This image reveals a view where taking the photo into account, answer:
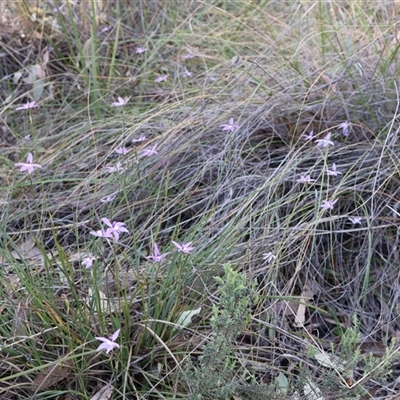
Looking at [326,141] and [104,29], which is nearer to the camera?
[326,141]

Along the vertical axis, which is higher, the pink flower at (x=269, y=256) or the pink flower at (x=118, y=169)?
the pink flower at (x=118, y=169)

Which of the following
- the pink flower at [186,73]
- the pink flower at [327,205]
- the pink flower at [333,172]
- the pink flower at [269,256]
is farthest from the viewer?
the pink flower at [186,73]

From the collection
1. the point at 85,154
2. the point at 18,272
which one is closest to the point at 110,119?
the point at 85,154

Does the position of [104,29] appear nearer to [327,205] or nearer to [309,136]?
[309,136]

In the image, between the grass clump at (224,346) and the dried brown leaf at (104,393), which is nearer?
the grass clump at (224,346)

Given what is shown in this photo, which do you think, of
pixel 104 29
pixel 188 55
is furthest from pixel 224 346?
pixel 104 29

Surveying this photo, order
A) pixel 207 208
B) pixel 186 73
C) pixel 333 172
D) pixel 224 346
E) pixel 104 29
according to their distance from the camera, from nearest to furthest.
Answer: pixel 224 346 < pixel 333 172 < pixel 207 208 < pixel 186 73 < pixel 104 29

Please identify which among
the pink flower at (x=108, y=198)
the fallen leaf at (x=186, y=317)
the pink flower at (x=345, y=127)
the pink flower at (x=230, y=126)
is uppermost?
the pink flower at (x=230, y=126)

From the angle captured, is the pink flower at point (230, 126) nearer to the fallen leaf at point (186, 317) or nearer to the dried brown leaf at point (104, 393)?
the fallen leaf at point (186, 317)

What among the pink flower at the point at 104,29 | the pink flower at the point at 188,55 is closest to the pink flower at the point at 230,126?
the pink flower at the point at 188,55

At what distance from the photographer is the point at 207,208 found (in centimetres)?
231

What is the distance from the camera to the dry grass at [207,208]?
1774mm

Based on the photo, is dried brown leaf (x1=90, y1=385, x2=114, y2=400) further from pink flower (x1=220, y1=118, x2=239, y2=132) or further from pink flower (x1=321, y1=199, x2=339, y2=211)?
pink flower (x1=220, y1=118, x2=239, y2=132)

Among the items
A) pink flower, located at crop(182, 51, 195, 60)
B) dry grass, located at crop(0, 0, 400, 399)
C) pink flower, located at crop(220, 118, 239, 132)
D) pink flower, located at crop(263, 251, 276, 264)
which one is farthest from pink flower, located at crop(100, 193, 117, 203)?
pink flower, located at crop(182, 51, 195, 60)
